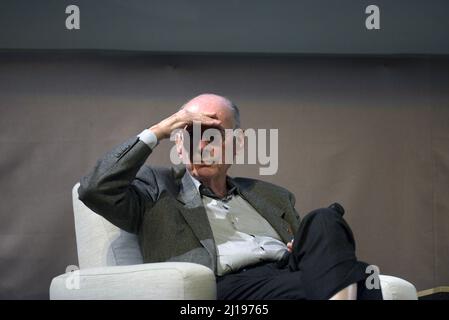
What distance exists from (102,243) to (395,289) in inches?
39.8

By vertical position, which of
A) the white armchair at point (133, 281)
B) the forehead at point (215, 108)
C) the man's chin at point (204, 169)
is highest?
the forehead at point (215, 108)

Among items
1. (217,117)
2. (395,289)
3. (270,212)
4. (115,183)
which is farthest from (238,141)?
(395,289)

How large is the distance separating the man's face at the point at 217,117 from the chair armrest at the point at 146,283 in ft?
2.21

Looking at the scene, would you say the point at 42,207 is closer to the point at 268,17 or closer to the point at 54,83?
the point at 54,83

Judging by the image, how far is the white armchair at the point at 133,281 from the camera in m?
1.92

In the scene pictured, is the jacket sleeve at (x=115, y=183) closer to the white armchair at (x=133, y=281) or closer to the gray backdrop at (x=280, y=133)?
the white armchair at (x=133, y=281)

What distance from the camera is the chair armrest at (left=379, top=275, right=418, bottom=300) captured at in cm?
226

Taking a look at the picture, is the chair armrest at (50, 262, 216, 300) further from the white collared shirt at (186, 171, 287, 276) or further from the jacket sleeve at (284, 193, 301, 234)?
the jacket sleeve at (284, 193, 301, 234)

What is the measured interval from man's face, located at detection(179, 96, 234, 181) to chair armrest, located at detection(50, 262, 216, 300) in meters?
0.67

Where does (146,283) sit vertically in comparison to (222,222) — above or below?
below

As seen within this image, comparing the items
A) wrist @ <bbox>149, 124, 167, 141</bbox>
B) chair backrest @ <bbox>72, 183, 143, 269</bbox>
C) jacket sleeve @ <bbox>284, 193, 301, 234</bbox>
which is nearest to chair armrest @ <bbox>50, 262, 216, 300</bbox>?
chair backrest @ <bbox>72, 183, 143, 269</bbox>

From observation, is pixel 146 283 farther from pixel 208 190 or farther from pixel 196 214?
pixel 208 190

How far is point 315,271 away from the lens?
1955mm

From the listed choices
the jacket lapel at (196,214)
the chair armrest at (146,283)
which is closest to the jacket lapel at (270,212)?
the jacket lapel at (196,214)
